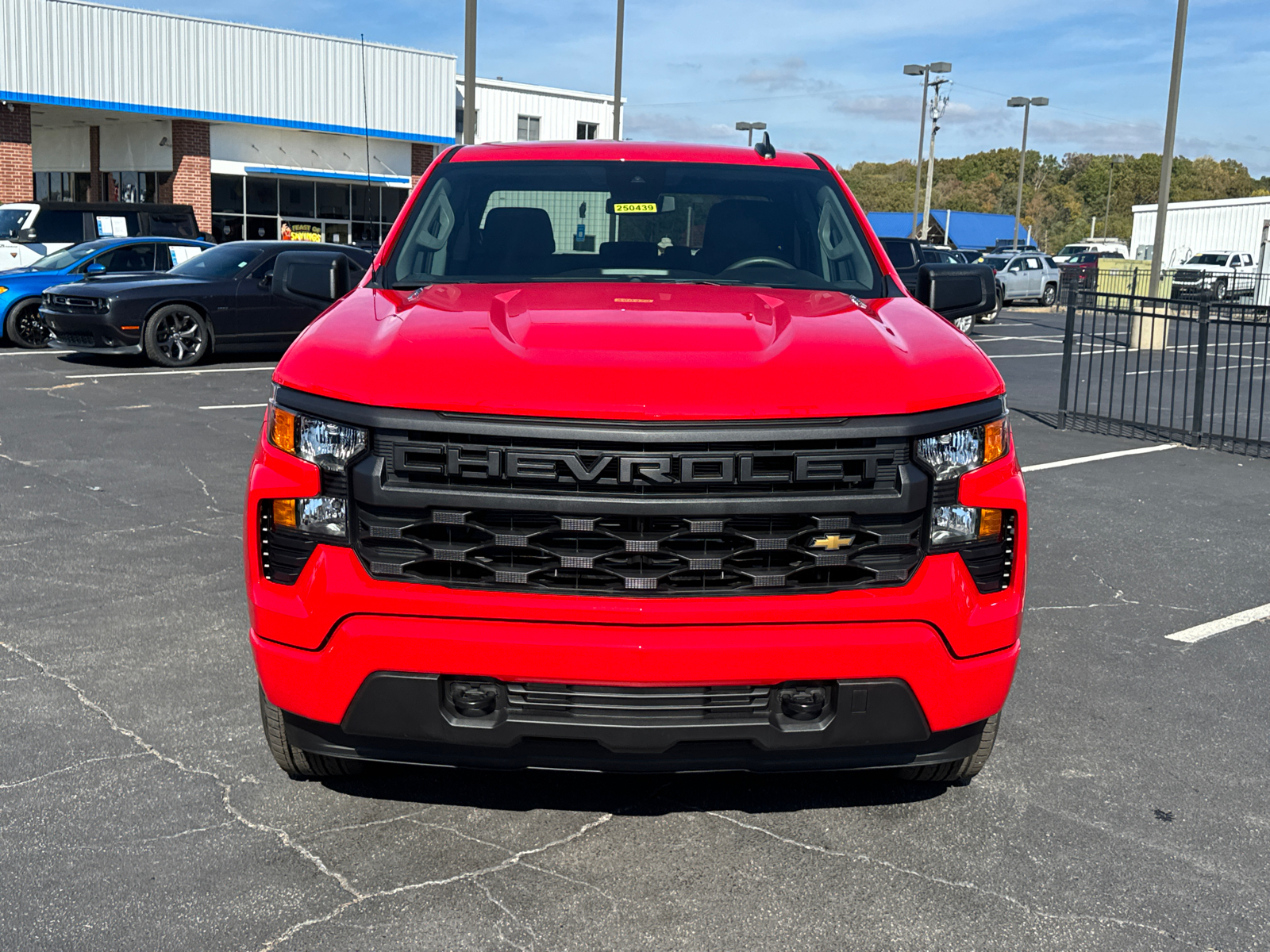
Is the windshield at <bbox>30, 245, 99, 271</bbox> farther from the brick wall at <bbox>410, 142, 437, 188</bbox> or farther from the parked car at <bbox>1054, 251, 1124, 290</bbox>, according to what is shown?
the brick wall at <bbox>410, 142, 437, 188</bbox>

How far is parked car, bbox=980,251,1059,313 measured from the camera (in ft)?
122

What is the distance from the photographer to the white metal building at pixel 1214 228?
64.2 meters

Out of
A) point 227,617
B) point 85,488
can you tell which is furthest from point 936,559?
point 85,488

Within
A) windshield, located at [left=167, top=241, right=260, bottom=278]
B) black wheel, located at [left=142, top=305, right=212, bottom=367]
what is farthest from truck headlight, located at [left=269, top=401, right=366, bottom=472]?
windshield, located at [left=167, top=241, right=260, bottom=278]

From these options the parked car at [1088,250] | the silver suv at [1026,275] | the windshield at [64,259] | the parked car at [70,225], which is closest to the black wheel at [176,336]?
the windshield at [64,259]

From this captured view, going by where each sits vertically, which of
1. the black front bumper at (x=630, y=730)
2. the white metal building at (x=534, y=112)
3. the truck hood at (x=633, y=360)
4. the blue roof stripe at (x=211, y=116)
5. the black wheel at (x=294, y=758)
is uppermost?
the white metal building at (x=534, y=112)

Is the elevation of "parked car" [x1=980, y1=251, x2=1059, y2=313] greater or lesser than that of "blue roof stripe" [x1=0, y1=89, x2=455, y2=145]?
lesser

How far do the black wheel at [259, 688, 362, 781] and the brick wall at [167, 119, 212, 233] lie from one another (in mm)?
34889

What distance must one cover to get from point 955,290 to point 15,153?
3388 centimetres

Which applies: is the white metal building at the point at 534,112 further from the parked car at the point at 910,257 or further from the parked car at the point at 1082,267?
the parked car at the point at 910,257

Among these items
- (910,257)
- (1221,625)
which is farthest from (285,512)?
(910,257)

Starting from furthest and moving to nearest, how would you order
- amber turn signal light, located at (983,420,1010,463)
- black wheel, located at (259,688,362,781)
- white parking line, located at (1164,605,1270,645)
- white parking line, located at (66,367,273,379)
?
white parking line, located at (66,367,273,379) < white parking line, located at (1164,605,1270,645) < black wheel, located at (259,688,362,781) < amber turn signal light, located at (983,420,1010,463)

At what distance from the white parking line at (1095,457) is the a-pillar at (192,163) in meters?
30.6

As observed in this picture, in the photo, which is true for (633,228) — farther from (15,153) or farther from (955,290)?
(15,153)
